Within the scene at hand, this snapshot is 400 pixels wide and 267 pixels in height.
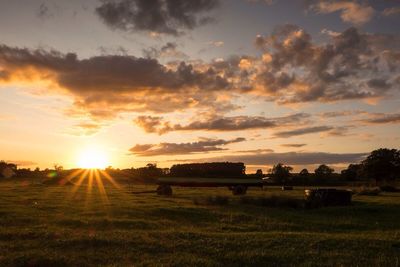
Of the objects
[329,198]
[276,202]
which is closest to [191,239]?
[276,202]

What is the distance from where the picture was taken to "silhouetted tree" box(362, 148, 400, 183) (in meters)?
120

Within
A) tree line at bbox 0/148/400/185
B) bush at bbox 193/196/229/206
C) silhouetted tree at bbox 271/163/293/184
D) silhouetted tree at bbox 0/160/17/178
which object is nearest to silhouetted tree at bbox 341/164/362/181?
tree line at bbox 0/148/400/185

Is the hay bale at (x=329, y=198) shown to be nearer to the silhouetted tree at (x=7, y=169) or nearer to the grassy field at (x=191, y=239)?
the grassy field at (x=191, y=239)

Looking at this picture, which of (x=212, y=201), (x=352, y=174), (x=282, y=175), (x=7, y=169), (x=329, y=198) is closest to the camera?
(x=329, y=198)

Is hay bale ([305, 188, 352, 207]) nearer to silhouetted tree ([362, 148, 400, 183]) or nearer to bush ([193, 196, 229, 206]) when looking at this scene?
bush ([193, 196, 229, 206])

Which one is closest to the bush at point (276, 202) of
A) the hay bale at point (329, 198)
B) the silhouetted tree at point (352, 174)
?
the hay bale at point (329, 198)

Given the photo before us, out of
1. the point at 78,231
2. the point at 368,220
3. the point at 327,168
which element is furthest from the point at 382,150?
the point at 78,231

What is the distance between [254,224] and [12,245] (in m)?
15.3

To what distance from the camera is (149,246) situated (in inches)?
→ 771

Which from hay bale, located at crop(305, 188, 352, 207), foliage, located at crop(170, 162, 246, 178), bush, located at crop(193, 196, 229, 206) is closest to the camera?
hay bale, located at crop(305, 188, 352, 207)

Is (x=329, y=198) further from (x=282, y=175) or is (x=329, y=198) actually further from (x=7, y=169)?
(x=7, y=169)

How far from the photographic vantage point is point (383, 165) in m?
121

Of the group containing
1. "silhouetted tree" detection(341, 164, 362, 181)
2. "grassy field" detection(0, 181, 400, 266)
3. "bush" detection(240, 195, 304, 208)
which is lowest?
"grassy field" detection(0, 181, 400, 266)

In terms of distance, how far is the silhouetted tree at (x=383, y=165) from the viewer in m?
120
